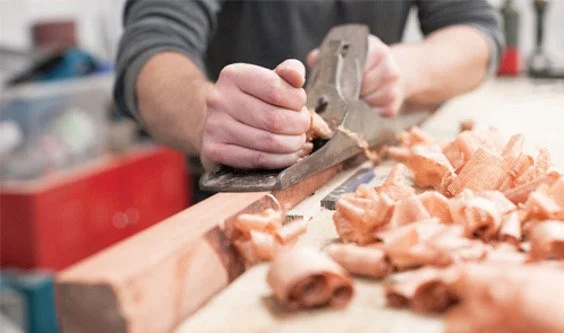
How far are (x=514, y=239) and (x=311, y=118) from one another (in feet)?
1.03

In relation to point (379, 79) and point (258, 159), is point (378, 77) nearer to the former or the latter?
point (379, 79)

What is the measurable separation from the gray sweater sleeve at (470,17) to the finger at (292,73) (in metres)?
1.02

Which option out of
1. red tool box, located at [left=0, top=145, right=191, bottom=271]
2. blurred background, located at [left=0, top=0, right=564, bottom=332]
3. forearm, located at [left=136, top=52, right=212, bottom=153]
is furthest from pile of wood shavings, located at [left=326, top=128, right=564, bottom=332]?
red tool box, located at [left=0, top=145, right=191, bottom=271]

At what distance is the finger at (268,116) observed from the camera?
825mm

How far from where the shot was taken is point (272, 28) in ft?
5.30

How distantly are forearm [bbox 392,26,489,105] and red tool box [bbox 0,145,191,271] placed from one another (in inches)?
38.2

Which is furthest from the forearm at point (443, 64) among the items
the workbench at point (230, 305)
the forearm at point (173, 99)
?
the workbench at point (230, 305)

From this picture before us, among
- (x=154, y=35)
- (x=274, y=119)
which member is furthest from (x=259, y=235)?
(x=154, y=35)

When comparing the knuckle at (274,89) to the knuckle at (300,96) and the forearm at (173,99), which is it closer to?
the knuckle at (300,96)

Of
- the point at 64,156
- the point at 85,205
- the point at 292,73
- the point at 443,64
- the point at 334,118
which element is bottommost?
the point at 85,205

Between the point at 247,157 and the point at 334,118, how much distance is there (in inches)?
6.4

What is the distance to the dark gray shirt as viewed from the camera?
4.40 feet

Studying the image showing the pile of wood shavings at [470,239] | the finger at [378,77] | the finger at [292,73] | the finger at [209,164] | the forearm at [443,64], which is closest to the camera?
the pile of wood shavings at [470,239]

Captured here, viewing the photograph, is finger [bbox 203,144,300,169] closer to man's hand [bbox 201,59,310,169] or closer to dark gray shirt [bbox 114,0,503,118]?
man's hand [bbox 201,59,310,169]
